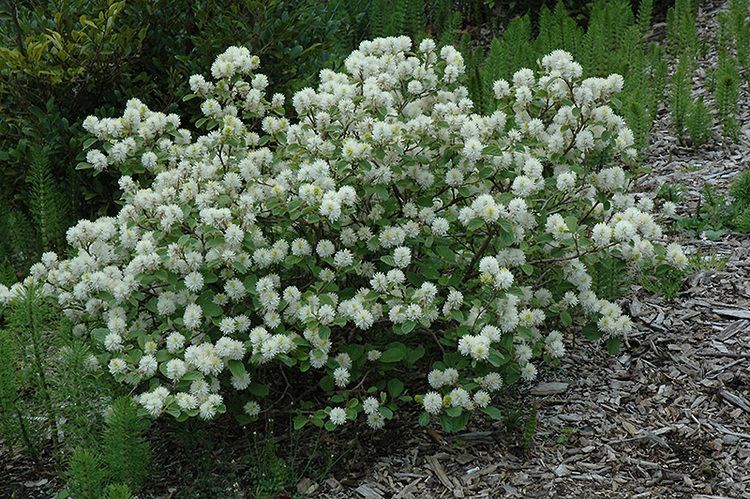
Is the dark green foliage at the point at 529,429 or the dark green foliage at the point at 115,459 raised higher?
the dark green foliage at the point at 115,459

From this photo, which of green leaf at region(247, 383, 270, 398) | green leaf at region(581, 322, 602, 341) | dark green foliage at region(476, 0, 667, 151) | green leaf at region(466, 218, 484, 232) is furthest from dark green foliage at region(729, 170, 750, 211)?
green leaf at region(247, 383, 270, 398)

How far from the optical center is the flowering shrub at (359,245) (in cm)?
268

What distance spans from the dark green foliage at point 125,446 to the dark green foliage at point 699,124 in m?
3.31

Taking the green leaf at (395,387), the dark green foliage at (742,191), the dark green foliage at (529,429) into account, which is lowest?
the dark green foliage at (529,429)

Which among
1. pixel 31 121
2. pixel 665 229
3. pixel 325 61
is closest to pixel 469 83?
pixel 325 61

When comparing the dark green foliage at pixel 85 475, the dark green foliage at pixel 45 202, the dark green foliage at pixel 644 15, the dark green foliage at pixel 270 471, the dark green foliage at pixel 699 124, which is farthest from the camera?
the dark green foliage at pixel 644 15

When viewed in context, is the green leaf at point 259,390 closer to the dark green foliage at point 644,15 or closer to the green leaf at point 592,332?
the green leaf at point 592,332

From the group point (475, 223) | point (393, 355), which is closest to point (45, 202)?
point (393, 355)

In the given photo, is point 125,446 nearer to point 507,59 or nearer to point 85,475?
→ point 85,475

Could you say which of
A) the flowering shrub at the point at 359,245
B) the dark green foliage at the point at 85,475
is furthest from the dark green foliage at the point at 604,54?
the dark green foliage at the point at 85,475

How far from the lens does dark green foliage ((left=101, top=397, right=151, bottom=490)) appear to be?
8.63 ft

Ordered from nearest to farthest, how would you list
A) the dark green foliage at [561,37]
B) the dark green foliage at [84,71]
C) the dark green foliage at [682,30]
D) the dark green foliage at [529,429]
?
the dark green foliage at [529,429] < the dark green foliage at [84,71] < the dark green foliage at [561,37] < the dark green foliage at [682,30]

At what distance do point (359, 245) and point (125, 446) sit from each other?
0.92m

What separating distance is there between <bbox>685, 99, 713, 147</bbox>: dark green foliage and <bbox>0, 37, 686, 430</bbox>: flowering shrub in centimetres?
179
